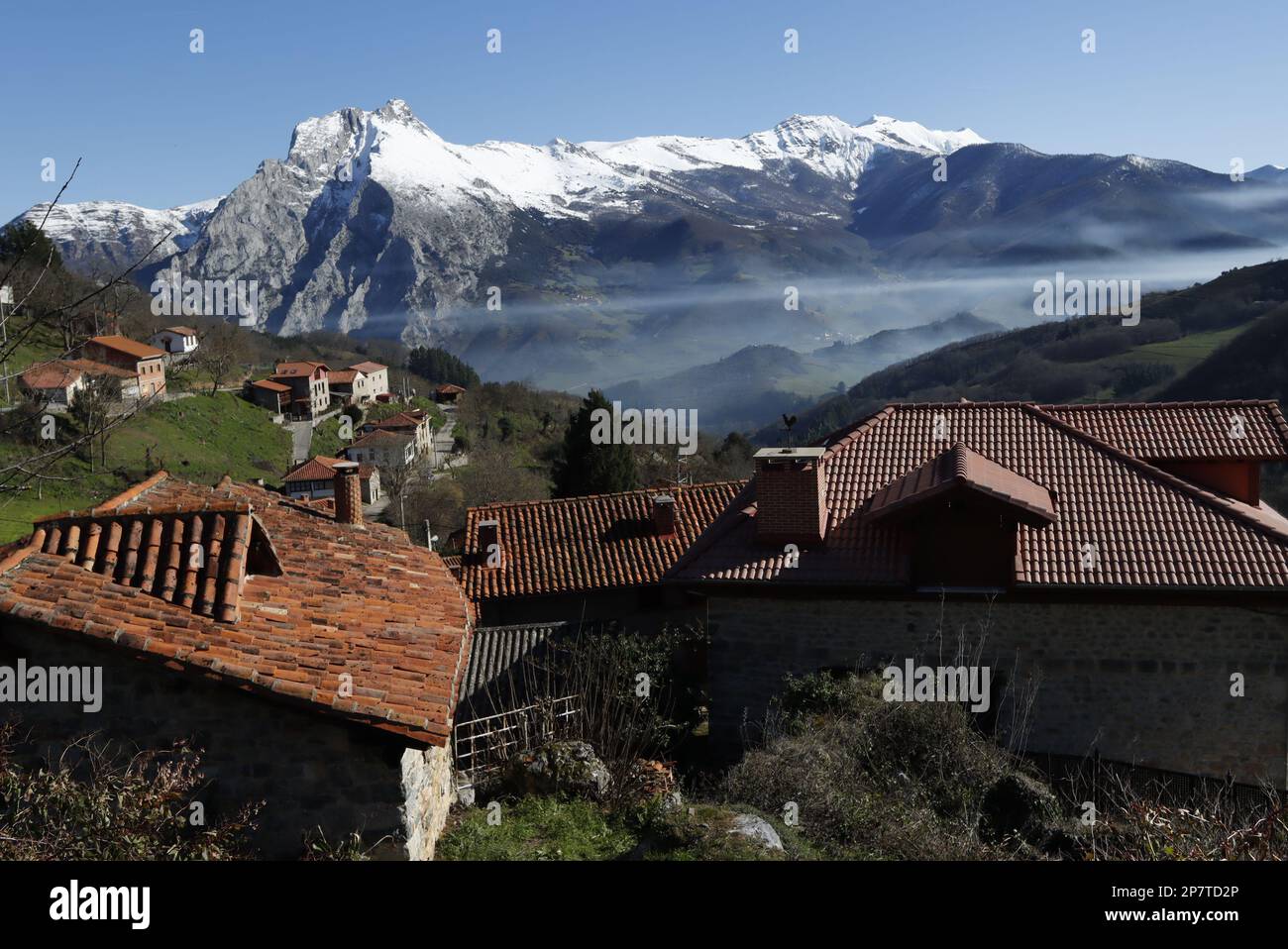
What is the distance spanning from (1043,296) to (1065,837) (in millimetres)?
19862

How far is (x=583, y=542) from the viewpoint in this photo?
2720 cm

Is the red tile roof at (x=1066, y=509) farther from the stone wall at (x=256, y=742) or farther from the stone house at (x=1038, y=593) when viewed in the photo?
the stone wall at (x=256, y=742)

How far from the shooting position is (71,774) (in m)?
8.05

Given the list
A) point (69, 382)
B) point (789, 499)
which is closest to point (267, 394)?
point (69, 382)

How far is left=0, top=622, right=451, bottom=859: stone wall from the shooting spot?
8.33 metres

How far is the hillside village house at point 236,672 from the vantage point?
8.30 meters

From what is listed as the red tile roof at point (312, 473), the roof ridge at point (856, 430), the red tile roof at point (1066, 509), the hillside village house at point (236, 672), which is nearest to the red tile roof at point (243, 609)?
the hillside village house at point (236, 672)

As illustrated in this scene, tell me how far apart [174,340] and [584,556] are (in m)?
82.8

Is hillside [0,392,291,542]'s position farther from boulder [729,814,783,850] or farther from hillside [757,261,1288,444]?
hillside [757,261,1288,444]

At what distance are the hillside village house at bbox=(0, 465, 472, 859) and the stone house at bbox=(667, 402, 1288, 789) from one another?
23.9ft

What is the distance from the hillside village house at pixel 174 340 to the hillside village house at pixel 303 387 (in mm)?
7994

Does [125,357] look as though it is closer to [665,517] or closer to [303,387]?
[303,387]

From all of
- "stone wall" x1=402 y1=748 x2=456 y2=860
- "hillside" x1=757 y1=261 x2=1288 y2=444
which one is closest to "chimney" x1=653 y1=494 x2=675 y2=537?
"stone wall" x1=402 y1=748 x2=456 y2=860
